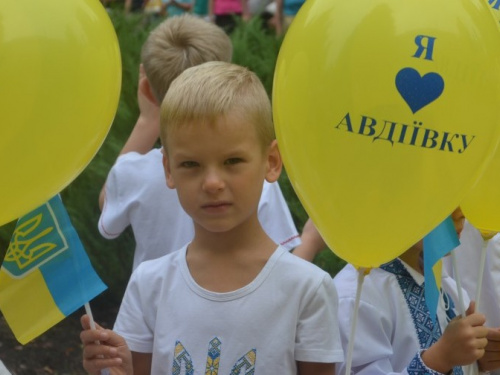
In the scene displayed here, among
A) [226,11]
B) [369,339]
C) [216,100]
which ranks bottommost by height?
[226,11]

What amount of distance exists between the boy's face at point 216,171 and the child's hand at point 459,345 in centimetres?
56

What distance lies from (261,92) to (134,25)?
167 inches

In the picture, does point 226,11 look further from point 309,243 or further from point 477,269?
point 477,269

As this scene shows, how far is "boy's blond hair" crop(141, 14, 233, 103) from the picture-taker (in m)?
3.69

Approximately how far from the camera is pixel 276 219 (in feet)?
11.6

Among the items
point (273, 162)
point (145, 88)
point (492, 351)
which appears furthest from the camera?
point (145, 88)

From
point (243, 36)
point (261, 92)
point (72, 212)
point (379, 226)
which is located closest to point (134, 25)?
point (243, 36)

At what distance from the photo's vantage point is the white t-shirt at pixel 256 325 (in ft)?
8.76

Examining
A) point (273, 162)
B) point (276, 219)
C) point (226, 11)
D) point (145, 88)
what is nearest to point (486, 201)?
point (273, 162)

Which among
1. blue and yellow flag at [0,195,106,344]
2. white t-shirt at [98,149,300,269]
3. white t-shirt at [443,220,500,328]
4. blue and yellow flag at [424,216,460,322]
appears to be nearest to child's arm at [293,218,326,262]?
white t-shirt at [98,149,300,269]

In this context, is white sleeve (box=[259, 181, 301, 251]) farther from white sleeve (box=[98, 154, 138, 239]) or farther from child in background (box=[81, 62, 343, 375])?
child in background (box=[81, 62, 343, 375])

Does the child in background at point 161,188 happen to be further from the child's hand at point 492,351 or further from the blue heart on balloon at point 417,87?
the blue heart on balloon at point 417,87

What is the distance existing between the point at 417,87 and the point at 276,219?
1213 mm

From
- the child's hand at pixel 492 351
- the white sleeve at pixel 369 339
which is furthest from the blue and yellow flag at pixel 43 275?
the child's hand at pixel 492 351
